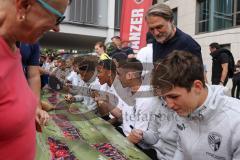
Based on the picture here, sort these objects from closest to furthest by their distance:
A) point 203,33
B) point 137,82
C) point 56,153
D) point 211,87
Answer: point 211,87
point 56,153
point 137,82
point 203,33

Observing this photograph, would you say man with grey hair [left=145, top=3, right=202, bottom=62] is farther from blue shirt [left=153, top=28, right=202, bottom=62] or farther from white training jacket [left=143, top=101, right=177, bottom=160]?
white training jacket [left=143, top=101, right=177, bottom=160]

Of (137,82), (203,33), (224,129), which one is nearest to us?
(224,129)

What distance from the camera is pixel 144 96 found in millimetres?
2717

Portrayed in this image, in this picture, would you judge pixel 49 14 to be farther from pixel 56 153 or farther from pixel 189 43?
pixel 189 43

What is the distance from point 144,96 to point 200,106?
0.98 metres

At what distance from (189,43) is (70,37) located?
13084 millimetres

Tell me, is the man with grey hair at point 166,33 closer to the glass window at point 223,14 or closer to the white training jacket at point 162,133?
the white training jacket at point 162,133

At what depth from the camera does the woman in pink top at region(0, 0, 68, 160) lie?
3.05 ft

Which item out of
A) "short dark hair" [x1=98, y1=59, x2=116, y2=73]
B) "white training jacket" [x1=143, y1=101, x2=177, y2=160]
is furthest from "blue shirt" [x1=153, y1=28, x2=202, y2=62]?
"short dark hair" [x1=98, y1=59, x2=116, y2=73]

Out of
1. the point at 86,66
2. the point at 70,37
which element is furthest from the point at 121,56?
the point at 70,37

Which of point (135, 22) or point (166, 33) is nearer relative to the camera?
point (166, 33)

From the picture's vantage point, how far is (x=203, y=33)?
13836 mm

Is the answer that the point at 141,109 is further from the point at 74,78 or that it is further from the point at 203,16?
the point at 203,16

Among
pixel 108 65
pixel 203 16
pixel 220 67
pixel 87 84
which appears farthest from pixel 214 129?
pixel 203 16
